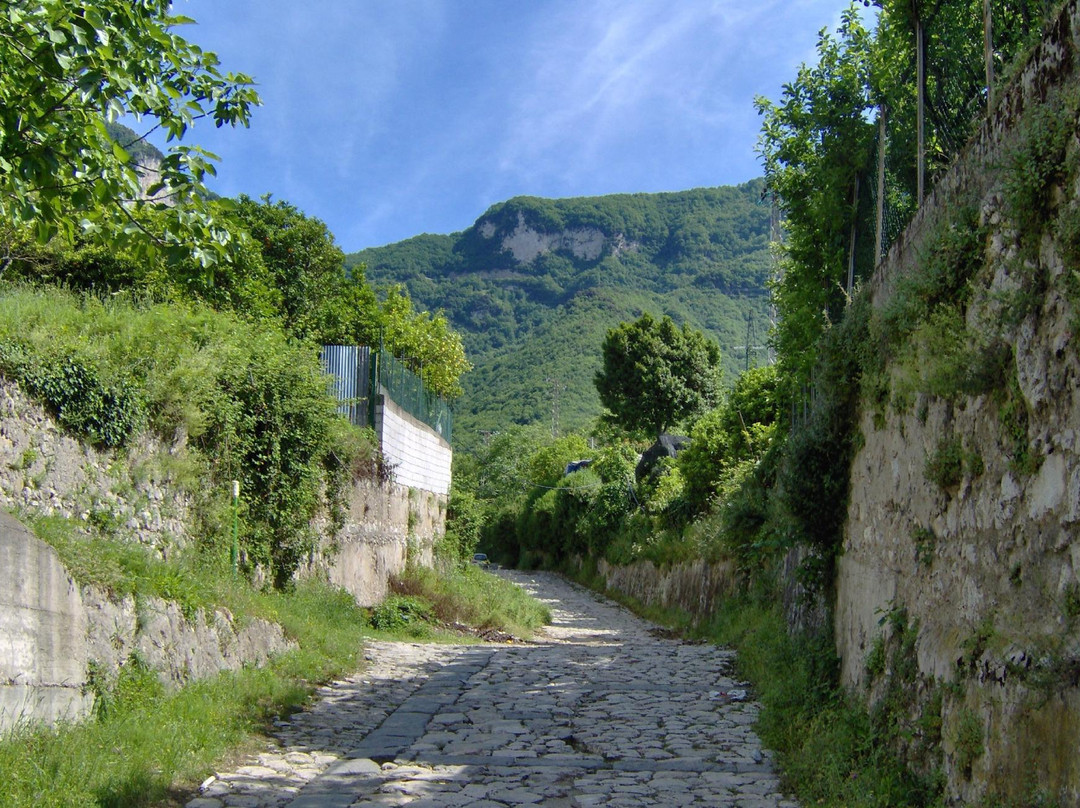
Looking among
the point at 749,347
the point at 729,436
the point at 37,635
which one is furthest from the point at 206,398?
the point at 749,347

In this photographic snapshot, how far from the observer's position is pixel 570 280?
372 ft

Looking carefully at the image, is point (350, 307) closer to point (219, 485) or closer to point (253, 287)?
point (253, 287)

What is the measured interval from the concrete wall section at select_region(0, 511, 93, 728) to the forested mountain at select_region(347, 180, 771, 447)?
239ft

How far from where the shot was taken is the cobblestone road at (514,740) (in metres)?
6.34

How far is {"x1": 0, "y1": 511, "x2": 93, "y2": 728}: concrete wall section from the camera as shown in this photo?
565 centimetres

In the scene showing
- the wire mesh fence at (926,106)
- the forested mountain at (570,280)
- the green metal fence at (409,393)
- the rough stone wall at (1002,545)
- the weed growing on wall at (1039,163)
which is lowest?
the rough stone wall at (1002,545)

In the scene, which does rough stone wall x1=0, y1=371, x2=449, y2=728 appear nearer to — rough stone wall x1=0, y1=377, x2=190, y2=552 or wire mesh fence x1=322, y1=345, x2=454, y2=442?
rough stone wall x1=0, y1=377, x2=190, y2=552

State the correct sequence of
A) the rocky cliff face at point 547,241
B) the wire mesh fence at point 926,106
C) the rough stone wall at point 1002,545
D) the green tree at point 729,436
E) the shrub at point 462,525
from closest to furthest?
the rough stone wall at point 1002,545, the wire mesh fence at point 926,106, the green tree at point 729,436, the shrub at point 462,525, the rocky cliff face at point 547,241

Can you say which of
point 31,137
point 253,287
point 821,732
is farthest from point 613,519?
point 31,137

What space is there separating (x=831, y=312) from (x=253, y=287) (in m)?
14.9

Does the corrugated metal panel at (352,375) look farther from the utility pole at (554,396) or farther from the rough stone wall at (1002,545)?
the utility pole at (554,396)

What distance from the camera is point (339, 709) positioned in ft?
29.9

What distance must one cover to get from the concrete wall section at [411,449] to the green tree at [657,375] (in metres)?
24.7

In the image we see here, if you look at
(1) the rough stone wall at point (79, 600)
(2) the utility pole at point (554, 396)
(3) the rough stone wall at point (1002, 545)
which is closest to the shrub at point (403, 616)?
(1) the rough stone wall at point (79, 600)
